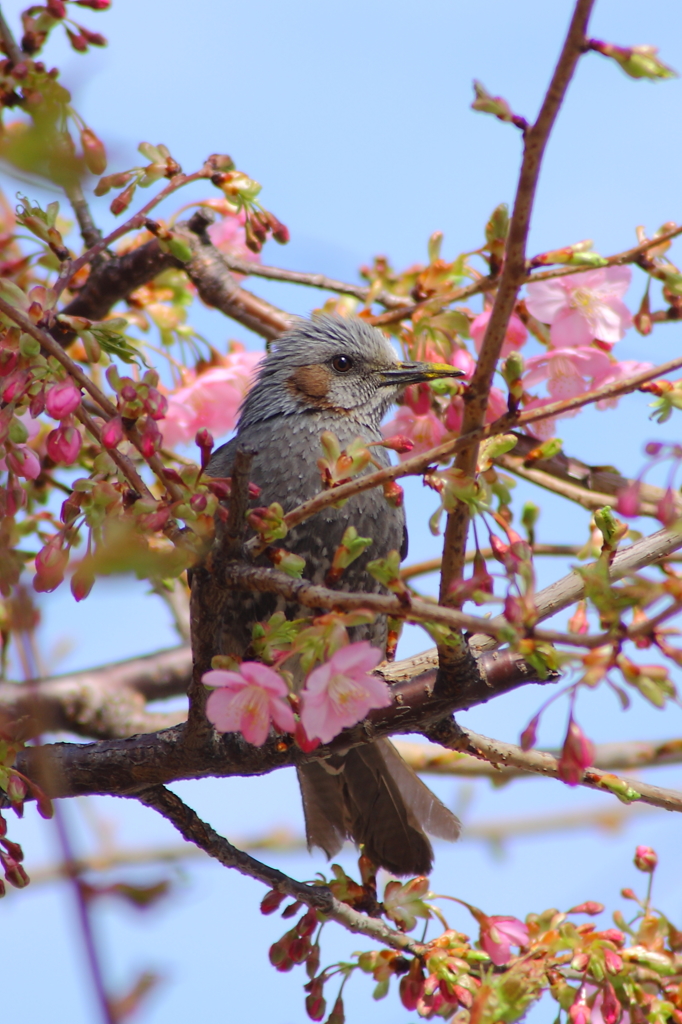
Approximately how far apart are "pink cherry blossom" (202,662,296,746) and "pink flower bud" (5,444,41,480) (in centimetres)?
61

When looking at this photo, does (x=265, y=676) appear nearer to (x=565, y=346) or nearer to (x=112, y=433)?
(x=112, y=433)

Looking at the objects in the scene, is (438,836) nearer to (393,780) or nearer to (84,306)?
(393,780)

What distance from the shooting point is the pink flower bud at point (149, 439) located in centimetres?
188

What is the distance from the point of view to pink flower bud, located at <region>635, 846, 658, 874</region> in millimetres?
2612

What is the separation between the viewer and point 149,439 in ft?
6.20

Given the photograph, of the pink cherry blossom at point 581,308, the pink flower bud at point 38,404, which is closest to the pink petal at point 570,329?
the pink cherry blossom at point 581,308

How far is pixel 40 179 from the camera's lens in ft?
2.26

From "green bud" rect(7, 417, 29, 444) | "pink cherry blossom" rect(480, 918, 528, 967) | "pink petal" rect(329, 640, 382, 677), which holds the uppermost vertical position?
"green bud" rect(7, 417, 29, 444)

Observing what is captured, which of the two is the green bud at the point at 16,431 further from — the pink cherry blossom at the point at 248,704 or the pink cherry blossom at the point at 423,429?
the pink cherry blossom at the point at 423,429

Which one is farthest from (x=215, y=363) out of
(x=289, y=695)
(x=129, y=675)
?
(x=289, y=695)

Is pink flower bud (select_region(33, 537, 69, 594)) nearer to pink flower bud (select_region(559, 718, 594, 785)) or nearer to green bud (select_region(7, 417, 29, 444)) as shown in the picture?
green bud (select_region(7, 417, 29, 444))

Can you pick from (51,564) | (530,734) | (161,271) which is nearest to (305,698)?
(530,734)

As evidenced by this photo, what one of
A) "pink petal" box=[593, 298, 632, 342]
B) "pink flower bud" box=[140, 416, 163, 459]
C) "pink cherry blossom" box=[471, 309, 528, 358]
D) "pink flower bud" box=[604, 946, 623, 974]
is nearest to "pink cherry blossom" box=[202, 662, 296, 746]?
"pink flower bud" box=[140, 416, 163, 459]

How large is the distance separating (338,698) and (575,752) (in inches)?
17.5
